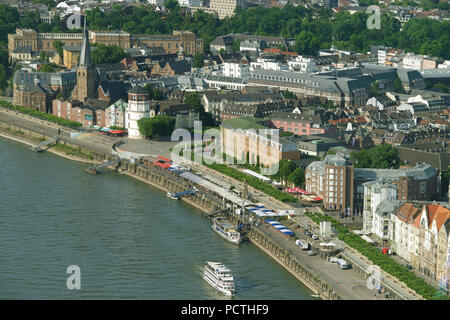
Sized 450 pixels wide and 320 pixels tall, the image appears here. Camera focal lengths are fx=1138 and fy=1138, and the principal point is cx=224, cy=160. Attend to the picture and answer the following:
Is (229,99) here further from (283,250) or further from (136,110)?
(283,250)

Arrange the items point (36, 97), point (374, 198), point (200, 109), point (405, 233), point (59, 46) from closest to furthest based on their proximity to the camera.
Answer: point (405, 233) → point (374, 198) → point (200, 109) → point (36, 97) → point (59, 46)

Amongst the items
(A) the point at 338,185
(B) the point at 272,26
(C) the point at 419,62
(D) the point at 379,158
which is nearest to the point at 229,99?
(D) the point at 379,158

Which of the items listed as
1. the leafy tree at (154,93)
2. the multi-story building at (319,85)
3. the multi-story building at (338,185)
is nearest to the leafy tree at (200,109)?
the leafy tree at (154,93)

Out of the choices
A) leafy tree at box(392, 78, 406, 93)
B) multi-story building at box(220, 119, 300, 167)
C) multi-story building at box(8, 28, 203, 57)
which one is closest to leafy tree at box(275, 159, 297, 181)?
multi-story building at box(220, 119, 300, 167)

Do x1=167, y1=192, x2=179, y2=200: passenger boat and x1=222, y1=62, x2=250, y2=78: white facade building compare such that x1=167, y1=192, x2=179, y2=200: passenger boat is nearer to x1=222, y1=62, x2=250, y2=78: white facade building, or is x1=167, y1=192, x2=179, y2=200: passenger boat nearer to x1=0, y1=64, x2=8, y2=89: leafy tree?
x1=0, y1=64, x2=8, y2=89: leafy tree

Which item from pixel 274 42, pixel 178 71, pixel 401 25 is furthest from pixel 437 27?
pixel 178 71

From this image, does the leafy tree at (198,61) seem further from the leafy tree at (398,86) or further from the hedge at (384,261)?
the hedge at (384,261)
